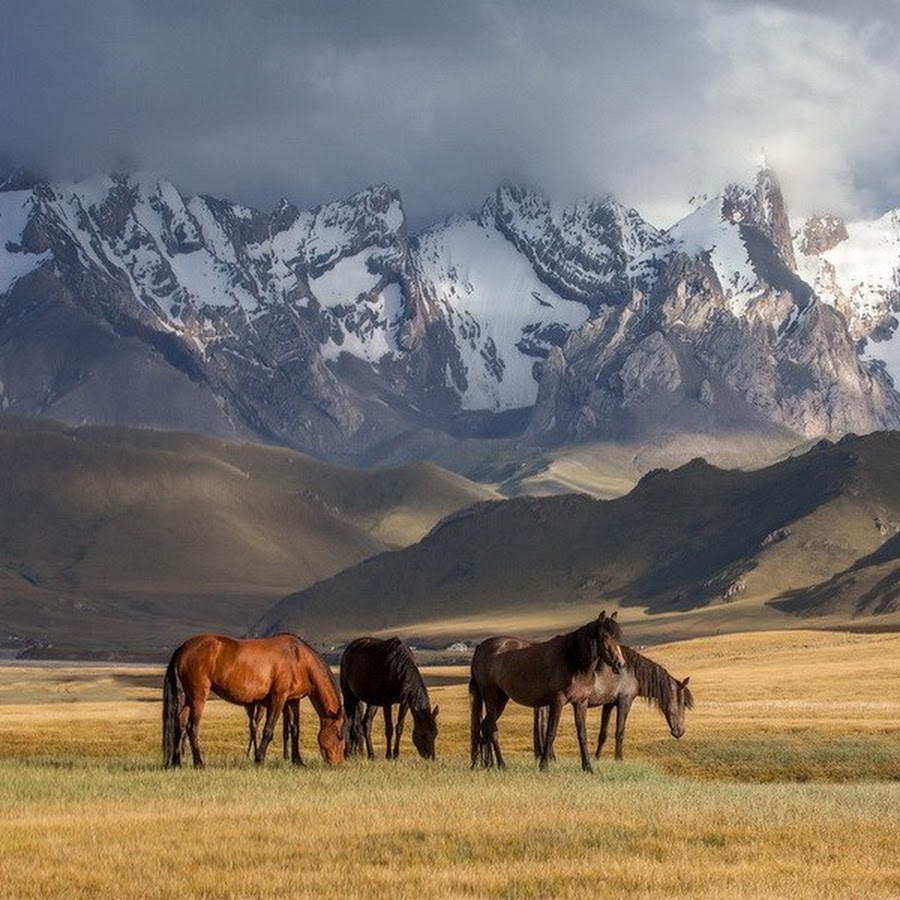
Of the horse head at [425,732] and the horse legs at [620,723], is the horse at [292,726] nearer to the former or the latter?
the horse head at [425,732]

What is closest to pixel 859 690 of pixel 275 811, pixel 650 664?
pixel 650 664

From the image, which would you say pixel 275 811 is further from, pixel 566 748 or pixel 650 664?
pixel 566 748

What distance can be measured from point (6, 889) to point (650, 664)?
2431 cm

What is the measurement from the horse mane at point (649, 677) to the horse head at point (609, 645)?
4236 mm

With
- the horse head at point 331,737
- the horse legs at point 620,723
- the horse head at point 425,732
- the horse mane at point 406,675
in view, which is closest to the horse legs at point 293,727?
the horse head at point 331,737

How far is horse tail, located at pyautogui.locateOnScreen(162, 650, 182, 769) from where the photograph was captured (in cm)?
3828

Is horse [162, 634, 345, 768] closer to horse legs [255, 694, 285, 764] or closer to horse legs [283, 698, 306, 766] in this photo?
horse legs [255, 694, 285, 764]

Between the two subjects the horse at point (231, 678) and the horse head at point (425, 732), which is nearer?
the horse at point (231, 678)

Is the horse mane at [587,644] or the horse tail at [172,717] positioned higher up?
the horse mane at [587,644]

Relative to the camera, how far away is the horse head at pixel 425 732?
42.6 meters

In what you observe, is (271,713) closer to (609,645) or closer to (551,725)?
(551,725)

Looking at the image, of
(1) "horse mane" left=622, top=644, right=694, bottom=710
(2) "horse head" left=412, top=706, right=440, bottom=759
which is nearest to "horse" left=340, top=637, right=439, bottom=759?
(2) "horse head" left=412, top=706, right=440, bottom=759

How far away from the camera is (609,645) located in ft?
127

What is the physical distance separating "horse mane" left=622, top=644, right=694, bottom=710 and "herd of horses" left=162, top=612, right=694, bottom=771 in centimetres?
2
